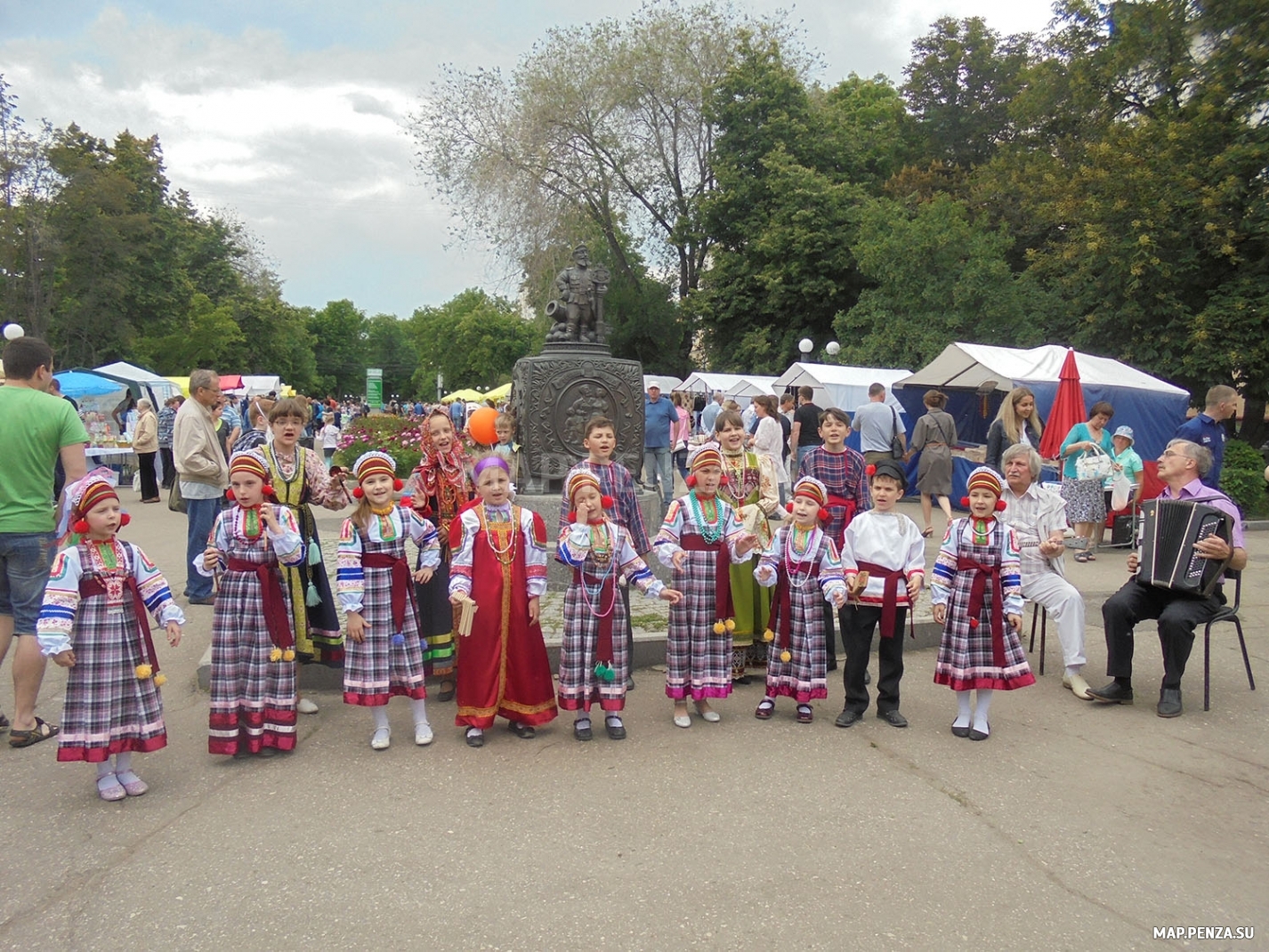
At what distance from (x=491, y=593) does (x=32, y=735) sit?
2.52 metres

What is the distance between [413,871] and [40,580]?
2813 millimetres

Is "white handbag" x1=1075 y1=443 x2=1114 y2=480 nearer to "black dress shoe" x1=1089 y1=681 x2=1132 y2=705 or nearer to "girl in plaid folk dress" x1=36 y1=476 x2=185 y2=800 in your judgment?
"black dress shoe" x1=1089 y1=681 x2=1132 y2=705

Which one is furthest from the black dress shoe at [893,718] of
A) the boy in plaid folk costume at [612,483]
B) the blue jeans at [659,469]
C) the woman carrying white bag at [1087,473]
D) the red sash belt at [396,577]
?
the blue jeans at [659,469]

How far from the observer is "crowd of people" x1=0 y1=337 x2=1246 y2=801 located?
4203 millimetres

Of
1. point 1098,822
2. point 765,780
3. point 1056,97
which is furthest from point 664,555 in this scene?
point 1056,97

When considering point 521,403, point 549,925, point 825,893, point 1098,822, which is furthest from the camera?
point 521,403

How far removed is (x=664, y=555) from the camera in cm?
493

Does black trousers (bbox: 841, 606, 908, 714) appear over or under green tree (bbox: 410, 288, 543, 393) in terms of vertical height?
under

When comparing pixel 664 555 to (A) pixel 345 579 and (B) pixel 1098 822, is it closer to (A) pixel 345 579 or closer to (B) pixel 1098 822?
(A) pixel 345 579

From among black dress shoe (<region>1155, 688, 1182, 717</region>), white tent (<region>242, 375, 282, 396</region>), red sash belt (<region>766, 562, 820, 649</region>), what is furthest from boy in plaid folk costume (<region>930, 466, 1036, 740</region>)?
white tent (<region>242, 375, 282, 396</region>)

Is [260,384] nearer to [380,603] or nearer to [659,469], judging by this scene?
[659,469]

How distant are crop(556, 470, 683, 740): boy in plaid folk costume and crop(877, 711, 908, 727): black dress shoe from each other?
4.74 feet

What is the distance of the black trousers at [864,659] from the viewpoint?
5141 millimetres

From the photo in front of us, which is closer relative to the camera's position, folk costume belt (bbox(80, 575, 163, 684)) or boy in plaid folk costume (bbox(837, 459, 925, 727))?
folk costume belt (bbox(80, 575, 163, 684))
